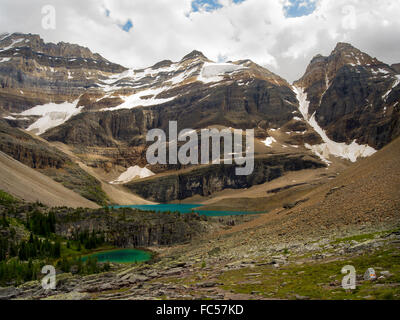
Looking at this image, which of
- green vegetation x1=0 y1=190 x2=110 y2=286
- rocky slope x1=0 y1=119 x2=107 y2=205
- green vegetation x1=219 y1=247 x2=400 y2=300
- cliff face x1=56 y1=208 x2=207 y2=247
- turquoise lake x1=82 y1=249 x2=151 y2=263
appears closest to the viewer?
green vegetation x1=219 y1=247 x2=400 y2=300

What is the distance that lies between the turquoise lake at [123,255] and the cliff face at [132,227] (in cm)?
564

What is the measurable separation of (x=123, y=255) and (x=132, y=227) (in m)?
15.6

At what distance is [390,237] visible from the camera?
18.8m

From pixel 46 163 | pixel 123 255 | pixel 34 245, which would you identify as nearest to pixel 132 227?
pixel 123 255

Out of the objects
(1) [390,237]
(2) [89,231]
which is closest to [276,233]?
(1) [390,237]

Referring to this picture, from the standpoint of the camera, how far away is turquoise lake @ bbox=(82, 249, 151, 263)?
217ft

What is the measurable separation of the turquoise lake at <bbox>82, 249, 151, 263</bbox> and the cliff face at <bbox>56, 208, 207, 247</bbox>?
5637 millimetres

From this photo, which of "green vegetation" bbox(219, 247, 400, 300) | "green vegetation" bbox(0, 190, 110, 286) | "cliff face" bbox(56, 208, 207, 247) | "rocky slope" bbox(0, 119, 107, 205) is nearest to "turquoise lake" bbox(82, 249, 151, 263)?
"green vegetation" bbox(0, 190, 110, 286)

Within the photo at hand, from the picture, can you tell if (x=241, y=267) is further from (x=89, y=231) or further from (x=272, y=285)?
(x=89, y=231)

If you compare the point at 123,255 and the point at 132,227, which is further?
the point at 132,227

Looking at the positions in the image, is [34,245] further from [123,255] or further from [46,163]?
[46,163]

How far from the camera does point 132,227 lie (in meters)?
86.2

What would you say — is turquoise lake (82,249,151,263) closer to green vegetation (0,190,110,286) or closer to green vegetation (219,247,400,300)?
green vegetation (0,190,110,286)
